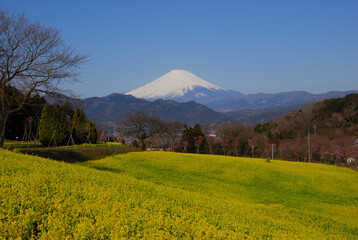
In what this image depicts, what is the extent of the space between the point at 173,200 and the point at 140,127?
77.2m

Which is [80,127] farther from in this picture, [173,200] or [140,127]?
[173,200]

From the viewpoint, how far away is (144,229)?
472 cm

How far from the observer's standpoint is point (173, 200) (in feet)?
27.0

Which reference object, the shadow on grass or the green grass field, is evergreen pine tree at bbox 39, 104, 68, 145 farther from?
the green grass field

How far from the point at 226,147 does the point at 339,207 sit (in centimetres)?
6291

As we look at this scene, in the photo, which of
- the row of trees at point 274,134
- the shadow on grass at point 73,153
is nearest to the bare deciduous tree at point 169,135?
the row of trees at point 274,134

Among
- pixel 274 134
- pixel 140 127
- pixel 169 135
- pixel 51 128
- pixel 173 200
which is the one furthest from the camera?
pixel 169 135

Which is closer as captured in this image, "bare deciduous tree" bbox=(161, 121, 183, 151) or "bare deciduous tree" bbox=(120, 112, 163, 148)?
"bare deciduous tree" bbox=(120, 112, 163, 148)

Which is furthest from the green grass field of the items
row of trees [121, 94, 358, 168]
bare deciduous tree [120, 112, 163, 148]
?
bare deciduous tree [120, 112, 163, 148]

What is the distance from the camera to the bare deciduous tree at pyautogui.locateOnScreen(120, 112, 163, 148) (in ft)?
276

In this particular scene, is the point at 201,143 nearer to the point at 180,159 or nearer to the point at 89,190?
the point at 180,159

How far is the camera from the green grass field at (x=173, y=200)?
4879 mm

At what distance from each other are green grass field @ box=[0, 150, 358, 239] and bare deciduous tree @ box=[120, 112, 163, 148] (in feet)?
174

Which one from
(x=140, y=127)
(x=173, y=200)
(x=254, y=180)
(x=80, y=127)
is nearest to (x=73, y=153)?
(x=254, y=180)
